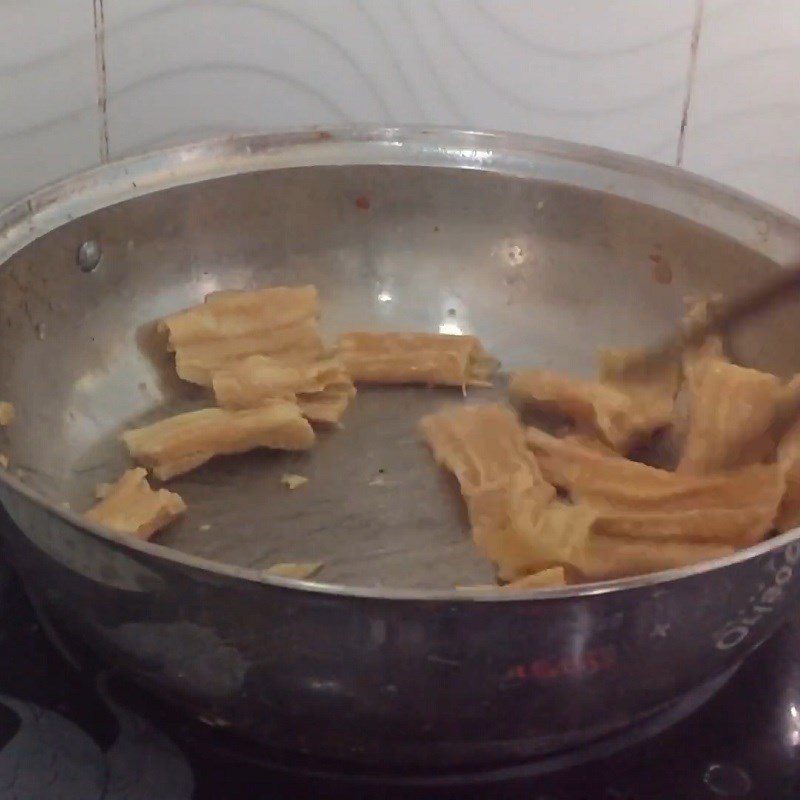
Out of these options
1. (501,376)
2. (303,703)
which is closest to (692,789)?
(303,703)

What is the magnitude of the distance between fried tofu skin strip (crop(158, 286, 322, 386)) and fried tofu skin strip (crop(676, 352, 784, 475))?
31 centimetres

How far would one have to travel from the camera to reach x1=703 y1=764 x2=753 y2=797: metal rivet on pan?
527mm

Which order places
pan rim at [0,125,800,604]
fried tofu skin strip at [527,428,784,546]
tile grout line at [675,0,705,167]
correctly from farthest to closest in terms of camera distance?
1. tile grout line at [675,0,705,167]
2. pan rim at [0,125,800,604]
3. fried tofu skin strip at [527,428,784,546]

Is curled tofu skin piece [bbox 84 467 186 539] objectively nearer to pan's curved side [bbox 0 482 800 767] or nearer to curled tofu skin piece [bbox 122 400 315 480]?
curled tofu skin piece [bbox 122 400 315 480]

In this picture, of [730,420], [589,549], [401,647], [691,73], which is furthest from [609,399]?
[401,647]

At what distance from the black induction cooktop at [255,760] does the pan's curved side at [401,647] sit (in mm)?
35

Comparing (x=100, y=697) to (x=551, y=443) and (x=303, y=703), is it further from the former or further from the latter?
(x=551, y=443)

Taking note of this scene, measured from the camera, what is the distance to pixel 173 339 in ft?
2.68

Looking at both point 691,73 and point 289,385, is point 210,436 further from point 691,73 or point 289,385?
point 691,73

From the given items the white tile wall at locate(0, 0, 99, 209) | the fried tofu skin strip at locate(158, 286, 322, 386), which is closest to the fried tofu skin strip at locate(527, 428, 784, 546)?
the fried tofu skin strip at locate(158, 286, 322, 386)

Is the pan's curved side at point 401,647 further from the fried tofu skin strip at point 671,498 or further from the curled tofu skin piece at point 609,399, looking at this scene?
the curled tofu skin piece at point 609,399

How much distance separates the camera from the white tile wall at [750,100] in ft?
2.87

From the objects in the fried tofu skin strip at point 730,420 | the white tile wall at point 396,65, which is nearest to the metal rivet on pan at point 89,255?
the white tile wall at point 396,65

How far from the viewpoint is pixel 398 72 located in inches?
34.1
